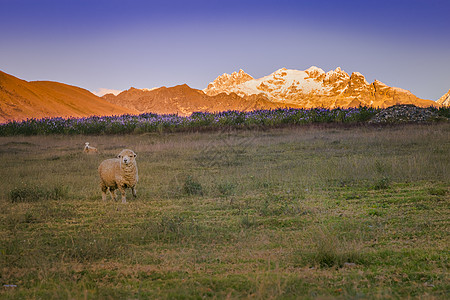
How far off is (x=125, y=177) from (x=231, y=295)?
7.53m

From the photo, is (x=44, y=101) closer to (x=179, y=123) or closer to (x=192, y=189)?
(x=179, y=123)

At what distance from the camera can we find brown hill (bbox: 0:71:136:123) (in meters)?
66.2

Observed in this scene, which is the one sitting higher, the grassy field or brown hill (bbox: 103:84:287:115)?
brown hill (bbox: 103:84:287:115)

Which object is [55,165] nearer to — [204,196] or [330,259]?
[204,196]

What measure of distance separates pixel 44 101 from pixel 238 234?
82.1m

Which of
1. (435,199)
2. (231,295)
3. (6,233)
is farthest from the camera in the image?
(435,199)

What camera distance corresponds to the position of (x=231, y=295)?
16.1 ft

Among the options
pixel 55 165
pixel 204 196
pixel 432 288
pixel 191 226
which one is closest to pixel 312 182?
pixel 204 196

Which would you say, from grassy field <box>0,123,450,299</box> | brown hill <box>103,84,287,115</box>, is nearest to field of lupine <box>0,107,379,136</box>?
grassy field <box>0,123,450,299</box>

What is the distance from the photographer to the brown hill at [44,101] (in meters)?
66.2

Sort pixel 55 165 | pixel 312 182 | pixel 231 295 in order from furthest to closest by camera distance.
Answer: pixel 55 165 → pixel 312 182 → pixel 231 295

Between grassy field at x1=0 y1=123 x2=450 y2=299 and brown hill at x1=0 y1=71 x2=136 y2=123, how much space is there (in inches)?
1998

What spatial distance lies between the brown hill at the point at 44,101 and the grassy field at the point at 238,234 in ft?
167

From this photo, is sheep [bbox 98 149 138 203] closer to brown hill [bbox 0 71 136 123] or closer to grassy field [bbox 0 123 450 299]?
grassy field [bbox 0 123 450 299]
